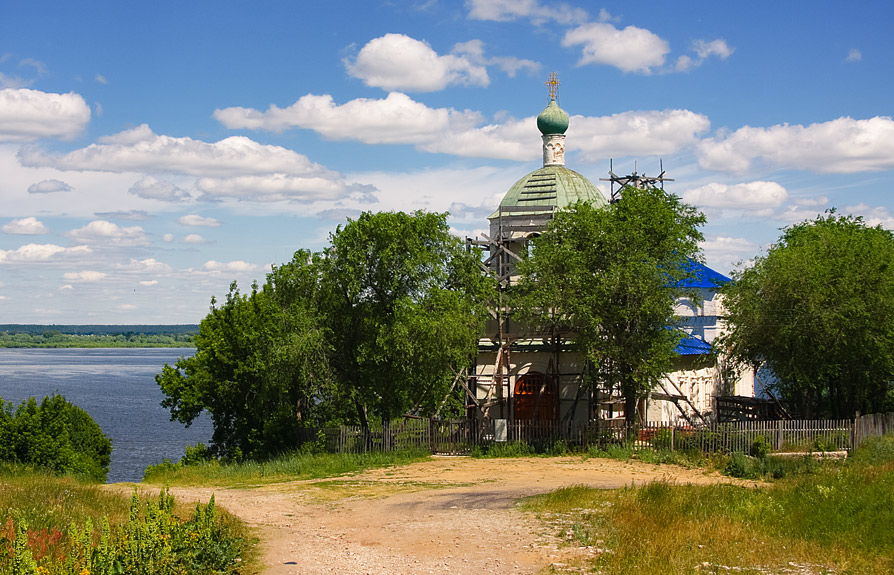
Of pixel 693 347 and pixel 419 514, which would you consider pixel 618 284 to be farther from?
pixel 419 514

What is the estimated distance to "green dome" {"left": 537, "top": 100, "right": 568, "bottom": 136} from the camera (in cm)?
3947

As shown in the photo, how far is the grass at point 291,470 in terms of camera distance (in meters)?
25.0

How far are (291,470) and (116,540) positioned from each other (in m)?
13.1

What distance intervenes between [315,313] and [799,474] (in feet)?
54.1

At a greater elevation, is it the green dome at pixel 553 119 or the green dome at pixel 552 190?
the green dome at pixel 553 119

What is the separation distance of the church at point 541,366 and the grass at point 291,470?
548cm

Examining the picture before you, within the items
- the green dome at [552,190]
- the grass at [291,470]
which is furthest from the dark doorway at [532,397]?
the green dome at [552,190]

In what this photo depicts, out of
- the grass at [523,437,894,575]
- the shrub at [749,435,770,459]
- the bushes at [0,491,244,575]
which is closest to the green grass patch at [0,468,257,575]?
the bushes at [0,491,244,575]

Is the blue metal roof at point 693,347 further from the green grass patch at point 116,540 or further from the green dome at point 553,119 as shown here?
the green grass patch at point 116,540

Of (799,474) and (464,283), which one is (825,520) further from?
(464,283)

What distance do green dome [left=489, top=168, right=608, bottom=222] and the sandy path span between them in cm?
1360

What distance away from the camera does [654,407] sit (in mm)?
35406

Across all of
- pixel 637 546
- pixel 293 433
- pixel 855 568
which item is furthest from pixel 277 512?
pixel 293 433

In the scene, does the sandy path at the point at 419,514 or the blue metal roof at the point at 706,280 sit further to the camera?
the blue metal roof at the point at 706,280
